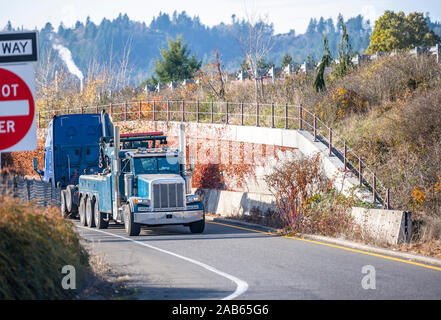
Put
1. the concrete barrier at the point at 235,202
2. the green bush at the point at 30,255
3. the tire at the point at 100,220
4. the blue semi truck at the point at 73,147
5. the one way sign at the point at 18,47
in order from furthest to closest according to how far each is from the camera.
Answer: the blue semi truck at the point at 73,147 < the concrete barrier at the point at 235,202 < the tire at the point at 100,220 < the one way sign at the point at 18,47 < the green bush at the point at 30,255

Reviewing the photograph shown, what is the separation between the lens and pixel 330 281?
1244 centimetres

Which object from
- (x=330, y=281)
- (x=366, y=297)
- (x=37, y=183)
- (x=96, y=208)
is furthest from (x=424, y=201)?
(x=37, y=183)

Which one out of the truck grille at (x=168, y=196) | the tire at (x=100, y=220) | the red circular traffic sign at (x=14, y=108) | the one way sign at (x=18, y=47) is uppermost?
the one way sign at (x=18, y=47)

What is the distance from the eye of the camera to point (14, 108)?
9.83 meters

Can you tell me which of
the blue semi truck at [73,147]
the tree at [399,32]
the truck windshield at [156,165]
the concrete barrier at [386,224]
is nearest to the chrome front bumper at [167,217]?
the truck windshield at [156,165]

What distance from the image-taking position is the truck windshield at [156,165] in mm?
22031

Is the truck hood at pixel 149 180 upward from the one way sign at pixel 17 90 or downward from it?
downward

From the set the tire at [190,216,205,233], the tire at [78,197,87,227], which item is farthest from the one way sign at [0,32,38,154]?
the tire at [78,197,87,227]

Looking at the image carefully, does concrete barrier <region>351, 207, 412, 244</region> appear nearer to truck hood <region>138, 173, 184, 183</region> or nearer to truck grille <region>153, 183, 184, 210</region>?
truck grille <region>153, 183, 184, 210</region>

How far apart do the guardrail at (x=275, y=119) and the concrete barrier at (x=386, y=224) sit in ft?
2.48

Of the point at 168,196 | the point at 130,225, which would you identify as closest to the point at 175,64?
the point at 168,196

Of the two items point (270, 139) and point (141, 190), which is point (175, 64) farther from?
point (141, 190)

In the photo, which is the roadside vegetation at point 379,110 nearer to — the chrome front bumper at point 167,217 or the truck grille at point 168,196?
the chrome front bumper at point 167,217

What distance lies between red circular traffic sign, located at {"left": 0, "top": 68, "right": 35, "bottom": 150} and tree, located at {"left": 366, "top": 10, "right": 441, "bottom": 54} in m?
65.2
